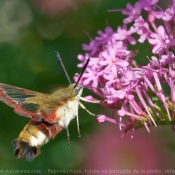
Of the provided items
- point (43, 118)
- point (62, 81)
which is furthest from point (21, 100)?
point (62, 81)

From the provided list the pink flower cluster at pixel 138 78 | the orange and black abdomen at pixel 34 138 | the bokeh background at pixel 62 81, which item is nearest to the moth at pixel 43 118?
the orange and black abdomen at pixel 34 138

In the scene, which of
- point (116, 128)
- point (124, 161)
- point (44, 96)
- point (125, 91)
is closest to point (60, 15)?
point (116, 128)

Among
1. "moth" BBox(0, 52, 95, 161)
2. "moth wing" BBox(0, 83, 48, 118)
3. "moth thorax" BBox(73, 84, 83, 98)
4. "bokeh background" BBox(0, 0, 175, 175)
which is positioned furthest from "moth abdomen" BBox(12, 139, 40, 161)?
"bokeh background" BBox(0, 0, 175, 175)

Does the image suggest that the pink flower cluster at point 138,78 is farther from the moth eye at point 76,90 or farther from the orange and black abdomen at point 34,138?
the orange and black abdomen at point 34,138

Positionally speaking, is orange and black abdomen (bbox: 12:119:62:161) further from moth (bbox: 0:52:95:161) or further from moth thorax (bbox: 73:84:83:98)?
moth thorax (bbox: 73:84:83:98)

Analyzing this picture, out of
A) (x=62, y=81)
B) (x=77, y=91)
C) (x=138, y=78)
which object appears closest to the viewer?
(x=138, y=78)

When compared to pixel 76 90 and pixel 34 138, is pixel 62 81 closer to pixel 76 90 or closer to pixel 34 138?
pixel 76 90
